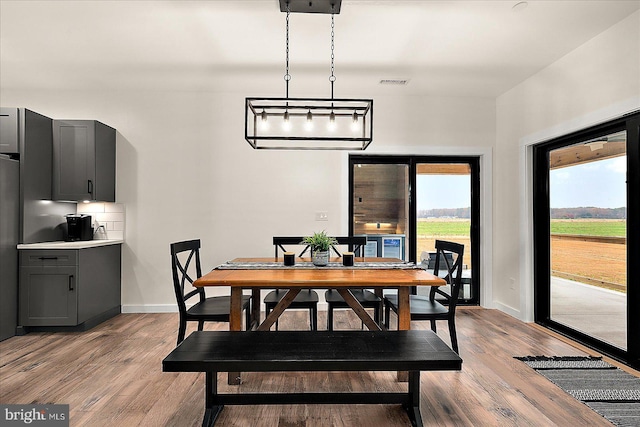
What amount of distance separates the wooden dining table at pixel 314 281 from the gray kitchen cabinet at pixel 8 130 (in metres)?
2.53

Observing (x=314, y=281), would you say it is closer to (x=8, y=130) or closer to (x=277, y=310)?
(x=277, y=310)

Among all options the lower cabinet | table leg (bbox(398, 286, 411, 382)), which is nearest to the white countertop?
the lower cabinet

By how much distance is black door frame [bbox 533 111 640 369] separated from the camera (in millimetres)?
3049

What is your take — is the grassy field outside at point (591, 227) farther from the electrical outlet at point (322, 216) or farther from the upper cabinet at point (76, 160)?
the upper cabinet at point (76, 160)

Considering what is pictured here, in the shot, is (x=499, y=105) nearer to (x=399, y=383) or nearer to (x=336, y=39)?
(x=336, y=39)

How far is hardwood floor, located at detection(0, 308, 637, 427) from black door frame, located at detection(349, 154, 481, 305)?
4.28ft

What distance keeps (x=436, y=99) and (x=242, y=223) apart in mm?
2786

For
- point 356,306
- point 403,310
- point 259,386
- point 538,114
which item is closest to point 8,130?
point 259,386

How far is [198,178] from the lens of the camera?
4.83 m

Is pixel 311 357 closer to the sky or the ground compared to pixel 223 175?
closer to the ground

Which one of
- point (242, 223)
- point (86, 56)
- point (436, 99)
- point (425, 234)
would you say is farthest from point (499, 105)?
point (86, 56)

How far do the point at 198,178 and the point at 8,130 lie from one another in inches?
71.7

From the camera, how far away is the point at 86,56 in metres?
3.81

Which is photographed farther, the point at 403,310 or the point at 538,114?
the point at 538,114
